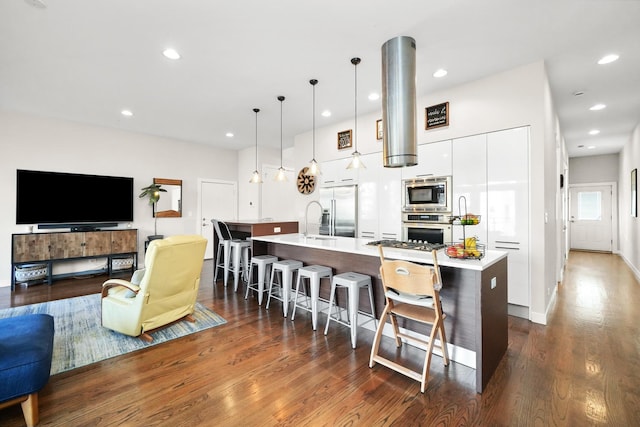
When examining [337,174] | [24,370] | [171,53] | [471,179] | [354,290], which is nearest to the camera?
[24,370]

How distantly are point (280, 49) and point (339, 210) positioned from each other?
9.34 ft

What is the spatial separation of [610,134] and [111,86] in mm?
9137

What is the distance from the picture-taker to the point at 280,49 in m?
2.96

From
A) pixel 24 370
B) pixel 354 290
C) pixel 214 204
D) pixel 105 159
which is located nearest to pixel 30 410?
pixel 24 370

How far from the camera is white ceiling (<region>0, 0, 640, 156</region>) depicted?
2377 millimetres

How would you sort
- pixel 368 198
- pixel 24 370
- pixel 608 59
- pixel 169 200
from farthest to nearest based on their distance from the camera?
pixel 169 200 < pixel 368 198 < pixel 608 59 < pixel 24 370

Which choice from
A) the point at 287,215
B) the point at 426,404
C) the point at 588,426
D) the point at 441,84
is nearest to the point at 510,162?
the point at 441,84

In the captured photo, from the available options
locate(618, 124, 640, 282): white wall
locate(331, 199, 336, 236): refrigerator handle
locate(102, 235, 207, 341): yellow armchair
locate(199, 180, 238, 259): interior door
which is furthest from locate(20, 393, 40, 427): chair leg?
locate(618, 124, 640, 282): white wall

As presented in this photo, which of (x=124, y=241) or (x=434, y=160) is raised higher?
(x=434, y=160)

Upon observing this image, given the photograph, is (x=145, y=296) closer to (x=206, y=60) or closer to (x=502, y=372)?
(x=206, y=60)

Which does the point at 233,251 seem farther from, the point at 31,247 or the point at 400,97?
the point at 400,97

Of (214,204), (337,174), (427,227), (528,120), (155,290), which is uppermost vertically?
(528,120)

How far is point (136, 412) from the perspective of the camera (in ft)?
5.90

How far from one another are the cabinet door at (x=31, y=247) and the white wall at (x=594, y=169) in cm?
1269
